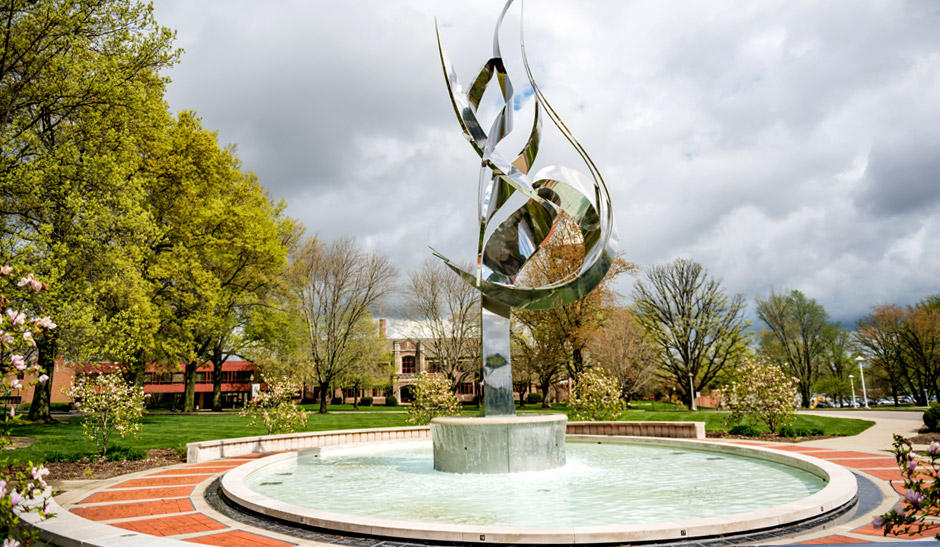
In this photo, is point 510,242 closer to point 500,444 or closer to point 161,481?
point 500,444

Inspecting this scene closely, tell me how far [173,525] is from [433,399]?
12.5 m

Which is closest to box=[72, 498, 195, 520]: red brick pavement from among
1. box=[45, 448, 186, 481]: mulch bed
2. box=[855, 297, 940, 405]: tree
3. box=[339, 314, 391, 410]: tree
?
box=[45, 448, 186, 481]: mulch bed

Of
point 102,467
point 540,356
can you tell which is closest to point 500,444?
point 102,467

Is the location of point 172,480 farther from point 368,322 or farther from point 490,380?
point 368,322

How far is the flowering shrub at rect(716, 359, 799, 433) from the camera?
16172 mm

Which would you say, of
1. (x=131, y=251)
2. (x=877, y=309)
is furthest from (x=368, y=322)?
(x=877, y=309)

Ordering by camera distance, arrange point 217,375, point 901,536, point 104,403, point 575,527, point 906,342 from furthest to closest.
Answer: point 906,342 < point 217,375 < point 104,403 < point 901,536 < point 575,527

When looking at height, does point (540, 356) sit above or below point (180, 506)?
above

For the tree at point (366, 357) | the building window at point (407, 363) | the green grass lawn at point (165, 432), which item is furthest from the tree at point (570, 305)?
the building window at point (407, 363)

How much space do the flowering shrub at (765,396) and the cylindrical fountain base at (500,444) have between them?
340 inches

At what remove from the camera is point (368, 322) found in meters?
43.1

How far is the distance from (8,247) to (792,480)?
1978cm

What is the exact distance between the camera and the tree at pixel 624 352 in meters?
31.4

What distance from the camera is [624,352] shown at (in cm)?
3177
